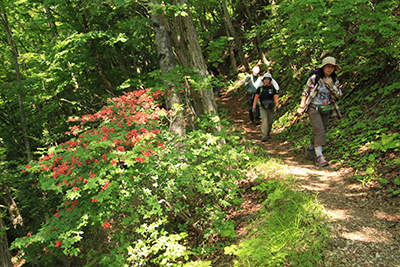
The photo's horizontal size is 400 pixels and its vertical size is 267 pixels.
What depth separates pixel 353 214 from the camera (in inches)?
122

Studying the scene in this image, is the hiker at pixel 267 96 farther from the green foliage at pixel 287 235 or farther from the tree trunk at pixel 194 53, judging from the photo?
the green foliage at pixel 287 235

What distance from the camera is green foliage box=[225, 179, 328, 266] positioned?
8.34ft

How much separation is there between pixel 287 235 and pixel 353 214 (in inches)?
40.3

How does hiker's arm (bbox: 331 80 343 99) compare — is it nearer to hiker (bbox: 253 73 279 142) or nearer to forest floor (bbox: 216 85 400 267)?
forest floor (bbox: 216 85 400 267)

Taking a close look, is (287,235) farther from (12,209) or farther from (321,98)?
(12,209)

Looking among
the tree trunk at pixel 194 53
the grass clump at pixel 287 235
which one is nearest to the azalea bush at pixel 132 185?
the grass clump at pixel 287 235

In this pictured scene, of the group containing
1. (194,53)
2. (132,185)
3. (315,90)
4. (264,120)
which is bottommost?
(264,120)

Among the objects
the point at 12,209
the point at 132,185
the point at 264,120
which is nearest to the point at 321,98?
the point at 264,120

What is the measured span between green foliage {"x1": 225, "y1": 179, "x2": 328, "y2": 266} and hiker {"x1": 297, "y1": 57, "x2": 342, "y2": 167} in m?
1.50

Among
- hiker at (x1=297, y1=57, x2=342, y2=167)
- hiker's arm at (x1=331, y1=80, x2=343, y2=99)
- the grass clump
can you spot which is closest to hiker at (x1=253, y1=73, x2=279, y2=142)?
hiker at (x1=297, y1=57, x2=342, y2=167)

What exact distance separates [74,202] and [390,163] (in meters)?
4.76

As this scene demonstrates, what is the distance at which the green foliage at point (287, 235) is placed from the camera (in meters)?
2.54

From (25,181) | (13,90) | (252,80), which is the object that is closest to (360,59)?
(252,80)

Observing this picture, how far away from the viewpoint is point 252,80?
774cm
